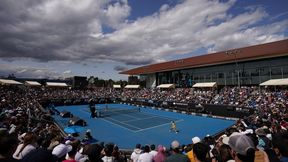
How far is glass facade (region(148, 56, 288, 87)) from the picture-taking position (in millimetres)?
38594

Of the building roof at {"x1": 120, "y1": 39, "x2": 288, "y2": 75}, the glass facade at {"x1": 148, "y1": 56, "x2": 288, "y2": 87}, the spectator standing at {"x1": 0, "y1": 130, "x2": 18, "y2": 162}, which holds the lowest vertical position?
the spectator standing at {"x1": 0, "y1": 130, "x2": 18, "y2": 162}

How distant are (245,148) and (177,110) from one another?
3957 centimetres

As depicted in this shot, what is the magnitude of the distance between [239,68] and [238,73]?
1203 mm

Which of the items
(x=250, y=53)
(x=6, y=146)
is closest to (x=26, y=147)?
(x=6, y=146)

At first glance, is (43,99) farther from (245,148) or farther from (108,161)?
(245,148)

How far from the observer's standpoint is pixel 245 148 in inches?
106

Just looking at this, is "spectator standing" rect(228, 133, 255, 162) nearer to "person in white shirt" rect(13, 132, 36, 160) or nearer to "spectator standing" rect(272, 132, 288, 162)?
"spectator standing" rect(272, 132, 288, 162)

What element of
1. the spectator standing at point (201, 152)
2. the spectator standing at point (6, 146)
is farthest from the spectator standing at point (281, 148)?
the spectator standing at point (6, 146)

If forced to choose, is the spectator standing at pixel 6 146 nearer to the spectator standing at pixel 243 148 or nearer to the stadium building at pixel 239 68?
the spectator standing at pixel 243 148

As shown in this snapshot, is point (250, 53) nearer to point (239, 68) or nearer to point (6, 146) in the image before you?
point (239, 68)

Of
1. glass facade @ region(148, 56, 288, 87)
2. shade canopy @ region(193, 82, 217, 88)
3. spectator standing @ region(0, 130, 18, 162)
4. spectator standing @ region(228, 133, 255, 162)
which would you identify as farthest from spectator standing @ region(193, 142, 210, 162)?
shade canopy @ region(193, 82, 217, 88)

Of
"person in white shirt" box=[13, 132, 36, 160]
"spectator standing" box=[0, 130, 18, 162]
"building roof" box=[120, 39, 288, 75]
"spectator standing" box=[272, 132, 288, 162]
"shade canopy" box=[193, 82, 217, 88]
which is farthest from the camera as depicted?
"shade canopy" box=[193, 82, 217, 88]

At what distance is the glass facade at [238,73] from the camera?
1519 inches

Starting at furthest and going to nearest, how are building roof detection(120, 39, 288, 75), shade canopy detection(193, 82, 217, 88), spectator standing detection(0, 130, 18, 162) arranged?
shade canopy detection(193, 82, 217, 88), building roof detection(120, 39, 288, 75), spectator standing detection(0, 130, 18, 162)
